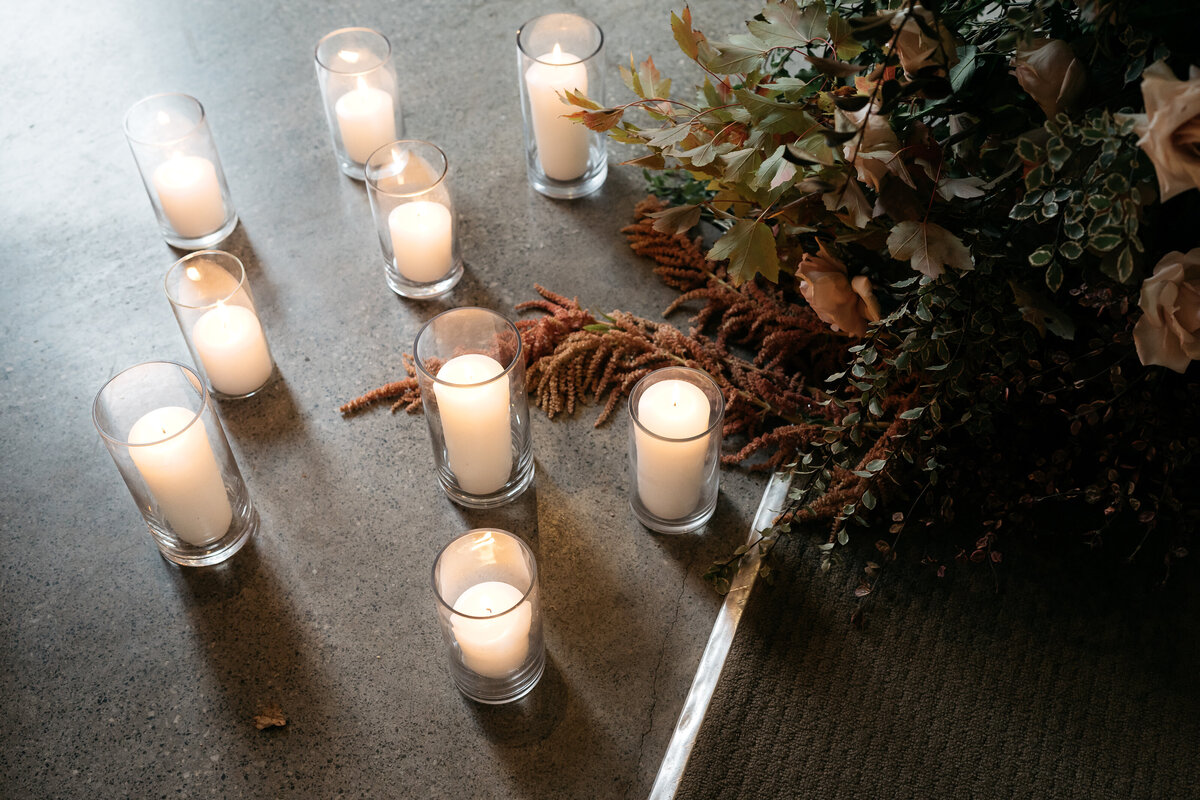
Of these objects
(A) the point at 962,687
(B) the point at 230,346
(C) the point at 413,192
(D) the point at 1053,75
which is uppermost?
(D) the point at 1053,75

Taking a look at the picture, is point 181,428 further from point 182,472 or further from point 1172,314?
point 1172,314

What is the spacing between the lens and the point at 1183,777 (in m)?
0.96

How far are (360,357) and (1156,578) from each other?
3.52 feet

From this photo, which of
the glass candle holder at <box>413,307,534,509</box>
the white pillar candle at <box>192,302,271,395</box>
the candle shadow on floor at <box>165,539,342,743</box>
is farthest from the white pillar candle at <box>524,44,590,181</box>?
the candle shadow on floor at <box>165,539,342,743</box>

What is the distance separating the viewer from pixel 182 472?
1.04 metres

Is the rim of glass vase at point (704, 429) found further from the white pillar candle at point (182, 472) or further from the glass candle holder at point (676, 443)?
the white pillar candle at point (182, 472)

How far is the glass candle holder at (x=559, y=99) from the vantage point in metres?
1.42

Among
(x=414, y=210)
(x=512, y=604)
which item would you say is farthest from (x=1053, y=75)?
(x=414, y=210)

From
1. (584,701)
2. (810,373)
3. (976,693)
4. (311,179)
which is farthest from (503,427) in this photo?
(311,179)

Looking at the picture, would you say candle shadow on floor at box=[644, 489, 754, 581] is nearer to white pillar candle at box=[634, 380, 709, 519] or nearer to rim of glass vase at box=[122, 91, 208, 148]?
white pillar candle at box=[634, 380, 709, 519]

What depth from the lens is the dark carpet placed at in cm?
96

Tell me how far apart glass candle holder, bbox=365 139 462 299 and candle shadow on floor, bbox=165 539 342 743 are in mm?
468

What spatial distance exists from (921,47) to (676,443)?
47cm

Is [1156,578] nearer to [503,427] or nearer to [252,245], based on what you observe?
[503,427]
